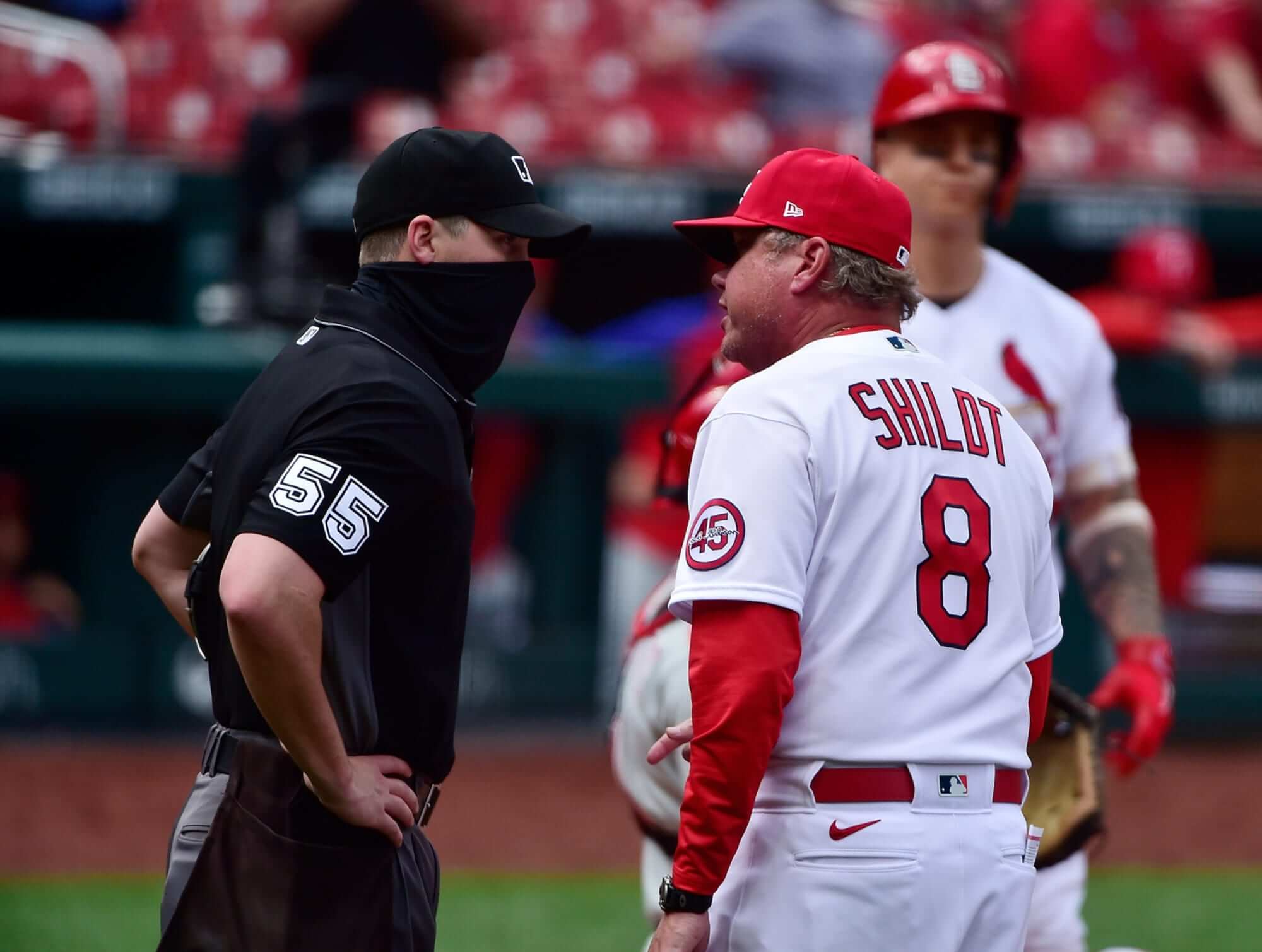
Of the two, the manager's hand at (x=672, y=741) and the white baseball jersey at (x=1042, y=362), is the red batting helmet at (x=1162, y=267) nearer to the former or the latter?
the white baseball jersey at (x=1042, y=362)

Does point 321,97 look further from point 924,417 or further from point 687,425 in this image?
point 924,417

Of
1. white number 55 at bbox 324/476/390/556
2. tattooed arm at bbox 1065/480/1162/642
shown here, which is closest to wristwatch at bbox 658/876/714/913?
white number 55 at bbox 324/476/390/556

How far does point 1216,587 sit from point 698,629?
19.7 feet

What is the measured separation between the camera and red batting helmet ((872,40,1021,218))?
364cm

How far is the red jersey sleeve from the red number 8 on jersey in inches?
8.6

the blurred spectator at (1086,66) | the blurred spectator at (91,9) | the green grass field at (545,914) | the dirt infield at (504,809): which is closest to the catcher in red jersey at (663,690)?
the green grass field at (545,914)

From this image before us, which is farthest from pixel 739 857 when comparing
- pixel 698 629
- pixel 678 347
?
pixel 678 347

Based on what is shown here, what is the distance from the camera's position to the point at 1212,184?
28.3 ft

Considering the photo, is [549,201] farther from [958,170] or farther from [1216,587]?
[958,170]

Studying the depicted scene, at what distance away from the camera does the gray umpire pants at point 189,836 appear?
267 cm

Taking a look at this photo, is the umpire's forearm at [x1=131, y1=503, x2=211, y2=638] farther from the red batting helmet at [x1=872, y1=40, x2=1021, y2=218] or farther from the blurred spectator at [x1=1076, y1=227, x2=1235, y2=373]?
the blurred spectator at [x1=1076, y1=227, x2=1235, y2=373]

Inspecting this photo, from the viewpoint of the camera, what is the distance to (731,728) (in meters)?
2.35

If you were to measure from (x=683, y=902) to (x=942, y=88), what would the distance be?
1944mm

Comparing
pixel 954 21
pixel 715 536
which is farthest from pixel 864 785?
pixel 954 21
